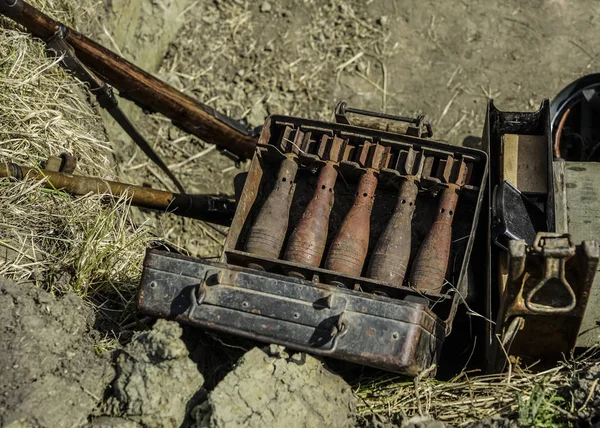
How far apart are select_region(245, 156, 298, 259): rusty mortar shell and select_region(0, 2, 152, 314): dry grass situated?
30.2 inches

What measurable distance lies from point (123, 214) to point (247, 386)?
167 cm

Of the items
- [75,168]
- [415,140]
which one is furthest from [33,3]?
[415,140]

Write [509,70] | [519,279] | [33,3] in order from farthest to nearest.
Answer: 1. [509,70]
2. [33,3]
3. [519,279]

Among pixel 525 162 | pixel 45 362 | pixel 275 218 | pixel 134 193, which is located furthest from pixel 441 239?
pixel 45 362

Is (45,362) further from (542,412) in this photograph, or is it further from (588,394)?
(588,394)

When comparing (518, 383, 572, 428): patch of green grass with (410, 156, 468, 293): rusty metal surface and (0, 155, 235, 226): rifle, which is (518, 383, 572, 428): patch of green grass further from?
(0, 155, 235, 226): rifle

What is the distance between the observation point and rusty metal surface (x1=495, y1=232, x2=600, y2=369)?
3.28 meters

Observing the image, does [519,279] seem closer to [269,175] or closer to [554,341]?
[554,341]

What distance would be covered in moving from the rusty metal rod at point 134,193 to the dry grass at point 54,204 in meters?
0.06

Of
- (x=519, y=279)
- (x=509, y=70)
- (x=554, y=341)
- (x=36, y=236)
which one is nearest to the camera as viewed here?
(x=519, y=279)

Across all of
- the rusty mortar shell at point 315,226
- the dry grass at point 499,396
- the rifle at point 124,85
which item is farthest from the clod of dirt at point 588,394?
the rifle at point 124,85

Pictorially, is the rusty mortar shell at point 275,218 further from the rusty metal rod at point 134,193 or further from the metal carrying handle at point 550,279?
the metal carrying handle at point 550,279

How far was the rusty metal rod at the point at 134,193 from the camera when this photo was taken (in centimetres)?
452

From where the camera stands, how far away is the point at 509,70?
21.1 feet
